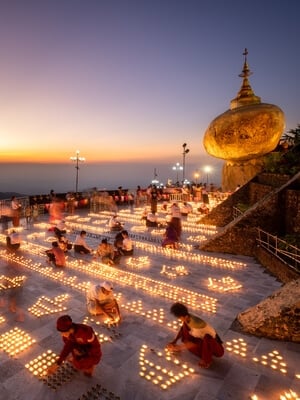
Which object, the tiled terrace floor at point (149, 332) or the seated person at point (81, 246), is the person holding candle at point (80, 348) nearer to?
the tiled terrace floor at point (149, 332)

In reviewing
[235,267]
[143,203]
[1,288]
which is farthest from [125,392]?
[143,203]

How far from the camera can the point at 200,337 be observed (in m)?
4.36

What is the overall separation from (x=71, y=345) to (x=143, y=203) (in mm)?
19091

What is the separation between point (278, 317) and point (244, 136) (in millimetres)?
18540

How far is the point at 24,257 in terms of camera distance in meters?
9.45

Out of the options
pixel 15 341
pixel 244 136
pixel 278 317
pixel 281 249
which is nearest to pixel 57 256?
pixel 15 341

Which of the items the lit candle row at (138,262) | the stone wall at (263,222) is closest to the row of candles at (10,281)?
the lit candle row at (138,262)

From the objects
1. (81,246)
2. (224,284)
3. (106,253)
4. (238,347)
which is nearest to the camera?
(238,347)

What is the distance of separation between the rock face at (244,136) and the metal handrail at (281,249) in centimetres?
1377

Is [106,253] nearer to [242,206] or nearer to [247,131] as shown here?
[242,206]

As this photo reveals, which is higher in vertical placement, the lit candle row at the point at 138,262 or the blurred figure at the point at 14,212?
the blurred figure at the point at 14,212

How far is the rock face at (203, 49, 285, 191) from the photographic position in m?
21.2

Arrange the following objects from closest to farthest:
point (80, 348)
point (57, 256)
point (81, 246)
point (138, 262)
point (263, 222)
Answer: point (80, 348) < point (57, 256) < point (138, 262) < point (263, 222) < point (81, 246)

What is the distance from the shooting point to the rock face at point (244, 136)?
21172mm
